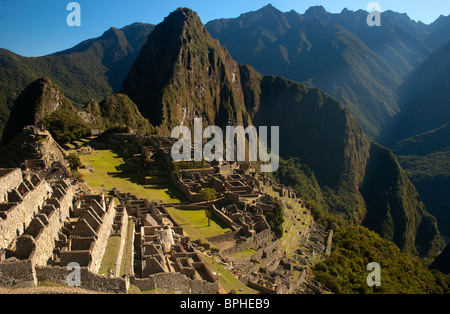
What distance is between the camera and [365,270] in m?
46.2

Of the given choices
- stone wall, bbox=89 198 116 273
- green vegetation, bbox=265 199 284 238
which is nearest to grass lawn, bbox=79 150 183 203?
green vegetation, bbox=265 199 284 238

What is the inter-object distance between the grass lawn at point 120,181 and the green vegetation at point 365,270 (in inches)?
772

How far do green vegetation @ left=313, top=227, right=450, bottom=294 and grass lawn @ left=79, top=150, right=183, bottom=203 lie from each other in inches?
772

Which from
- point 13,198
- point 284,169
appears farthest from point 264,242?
point 284,169

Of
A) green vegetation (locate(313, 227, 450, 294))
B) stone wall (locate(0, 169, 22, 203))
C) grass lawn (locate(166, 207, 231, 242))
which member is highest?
stone wall (locate(0, 169, 22, 203))

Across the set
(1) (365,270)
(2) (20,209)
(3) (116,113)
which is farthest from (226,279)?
(3) (116,113)

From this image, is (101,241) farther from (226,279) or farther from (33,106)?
(33,106)

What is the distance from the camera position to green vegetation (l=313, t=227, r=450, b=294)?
3913 cm

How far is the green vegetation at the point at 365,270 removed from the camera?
39134 mm

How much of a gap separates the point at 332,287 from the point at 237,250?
1091cm

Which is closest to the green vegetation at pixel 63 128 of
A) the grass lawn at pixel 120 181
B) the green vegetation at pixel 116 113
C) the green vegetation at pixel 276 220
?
the grass lawn at pixel 120 181

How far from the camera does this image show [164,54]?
19788 cm

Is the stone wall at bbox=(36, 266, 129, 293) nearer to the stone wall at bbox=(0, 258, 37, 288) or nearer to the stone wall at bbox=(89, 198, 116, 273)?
the stone wall at bbox=(0, 258, 37, 288)
